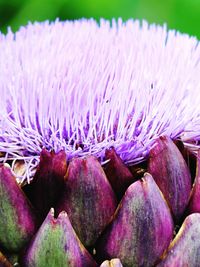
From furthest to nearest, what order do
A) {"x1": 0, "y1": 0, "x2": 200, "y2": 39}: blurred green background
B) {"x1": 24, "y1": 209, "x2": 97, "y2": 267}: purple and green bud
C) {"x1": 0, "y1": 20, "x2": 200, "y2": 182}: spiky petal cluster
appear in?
{"x1": 0, "y1": 0, "x2": 200, "y2": 39}: blurred green background, {"x1": 0, "y1": 20, "x2": 200, "y2": 182}: spiky petal cluster, {"x1": 24, "y1": 209, "x2": 97, "y2": 267}: purple and green bud

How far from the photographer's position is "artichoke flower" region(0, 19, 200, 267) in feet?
3.52

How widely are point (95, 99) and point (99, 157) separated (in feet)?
0.35

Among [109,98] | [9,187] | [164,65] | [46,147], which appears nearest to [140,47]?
[164,65]

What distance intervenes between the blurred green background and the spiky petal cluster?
2.98 feet

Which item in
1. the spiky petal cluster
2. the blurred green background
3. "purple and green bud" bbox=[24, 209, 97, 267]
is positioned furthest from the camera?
the blurred green background

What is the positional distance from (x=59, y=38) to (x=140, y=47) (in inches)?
6.5

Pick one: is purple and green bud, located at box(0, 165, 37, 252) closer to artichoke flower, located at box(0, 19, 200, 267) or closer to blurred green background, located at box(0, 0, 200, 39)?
artichoke flower, located at box(0, 19, 200, 267)

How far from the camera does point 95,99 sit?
1.19m

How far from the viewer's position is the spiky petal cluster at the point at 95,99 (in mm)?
1157

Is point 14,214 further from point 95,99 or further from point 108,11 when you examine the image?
point 108,11

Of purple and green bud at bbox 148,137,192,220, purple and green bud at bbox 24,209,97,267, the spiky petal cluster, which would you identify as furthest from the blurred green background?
purple and green bud at bbox 24,209,97,267

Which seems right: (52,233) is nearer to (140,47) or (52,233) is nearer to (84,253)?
(84,253)

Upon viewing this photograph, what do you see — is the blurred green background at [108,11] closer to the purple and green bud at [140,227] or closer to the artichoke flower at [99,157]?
the artichoke flower at [99,157]

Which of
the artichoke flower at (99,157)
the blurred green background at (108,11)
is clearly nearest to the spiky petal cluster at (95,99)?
the artichoke flower at (99,157)
